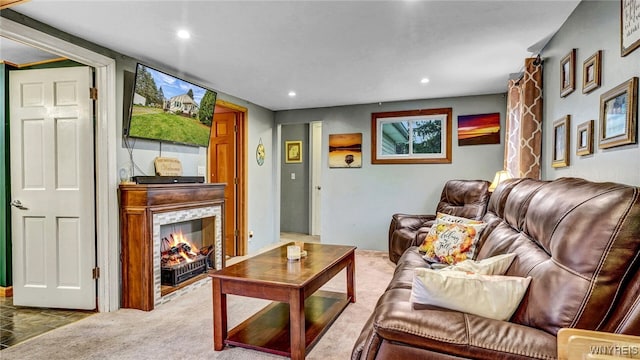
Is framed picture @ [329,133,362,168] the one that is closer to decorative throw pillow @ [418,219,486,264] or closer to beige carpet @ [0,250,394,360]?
beige carpet @ [0,250,394,360]

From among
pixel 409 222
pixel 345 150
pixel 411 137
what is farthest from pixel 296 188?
pixel 409 222

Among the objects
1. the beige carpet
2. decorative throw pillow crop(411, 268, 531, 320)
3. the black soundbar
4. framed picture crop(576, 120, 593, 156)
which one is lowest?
the beige carpet

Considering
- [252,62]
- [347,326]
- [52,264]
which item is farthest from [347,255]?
[52,264]

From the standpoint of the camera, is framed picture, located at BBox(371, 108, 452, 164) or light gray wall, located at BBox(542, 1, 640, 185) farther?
framed picture, located at BBox(371, 108, 452, 164)

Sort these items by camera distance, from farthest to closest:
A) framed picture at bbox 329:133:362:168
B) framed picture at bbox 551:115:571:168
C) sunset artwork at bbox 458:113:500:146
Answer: framed picture at bbox 329:133:362:168 < sunset artwork at bbox 458:113:500:146 < framed picture at bbox 551:115:571:168

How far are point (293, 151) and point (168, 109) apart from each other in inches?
140

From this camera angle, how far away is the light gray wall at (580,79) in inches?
61.0

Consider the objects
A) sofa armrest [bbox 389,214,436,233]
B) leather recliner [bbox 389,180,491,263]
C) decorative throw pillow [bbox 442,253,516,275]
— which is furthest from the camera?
sofa armrest [bbox 389,214,436,233]

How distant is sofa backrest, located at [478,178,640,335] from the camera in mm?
Answer: 987

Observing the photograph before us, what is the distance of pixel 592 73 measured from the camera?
1.85m

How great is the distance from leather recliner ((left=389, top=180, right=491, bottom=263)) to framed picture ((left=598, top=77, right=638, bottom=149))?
214 cm

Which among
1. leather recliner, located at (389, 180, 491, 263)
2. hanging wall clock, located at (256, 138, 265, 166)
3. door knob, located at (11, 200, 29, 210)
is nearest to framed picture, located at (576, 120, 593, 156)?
leather recliner, located at (389, 180, 491, 263)

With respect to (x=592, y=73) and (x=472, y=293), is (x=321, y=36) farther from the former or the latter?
(x=472, y=293)

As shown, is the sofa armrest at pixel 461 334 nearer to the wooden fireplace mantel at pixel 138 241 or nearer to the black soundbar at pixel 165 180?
the wooden fireplace mantel at pixel 138 241
